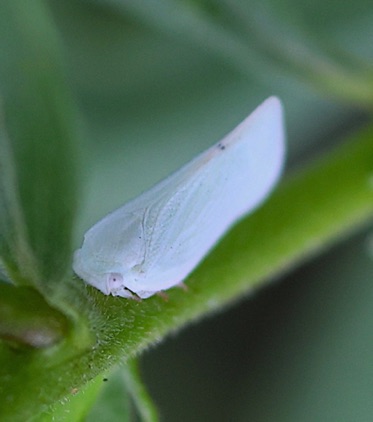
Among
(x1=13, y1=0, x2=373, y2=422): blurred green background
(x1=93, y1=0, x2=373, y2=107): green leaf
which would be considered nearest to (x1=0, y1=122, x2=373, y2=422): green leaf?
(x1=93, y1=0, x2=373, y2=107): green leaf

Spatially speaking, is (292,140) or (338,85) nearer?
(338,85)

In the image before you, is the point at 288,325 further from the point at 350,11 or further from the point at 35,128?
the point at 35,128

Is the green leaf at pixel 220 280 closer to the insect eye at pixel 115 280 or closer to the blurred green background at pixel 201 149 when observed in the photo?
the insect eye at pixel 115 280

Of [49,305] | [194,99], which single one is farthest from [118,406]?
[194,99]

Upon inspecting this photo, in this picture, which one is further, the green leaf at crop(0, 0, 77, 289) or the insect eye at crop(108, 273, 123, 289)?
the insect eye at crop(108, 273, 123, 289)

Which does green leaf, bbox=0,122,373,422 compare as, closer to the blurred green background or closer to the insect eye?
the insect eye

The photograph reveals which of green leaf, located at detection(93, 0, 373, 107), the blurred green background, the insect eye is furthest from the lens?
the blurred green background

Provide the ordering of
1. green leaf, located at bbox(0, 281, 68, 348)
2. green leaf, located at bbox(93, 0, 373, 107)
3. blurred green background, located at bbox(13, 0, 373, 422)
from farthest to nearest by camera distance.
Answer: blurred green background, located at bbox(13, 0, 373, 422) < green leaf, located at bbox(93, 0, 373, 107) < green leaf, located at bbox(0, 281, 68, 348)
